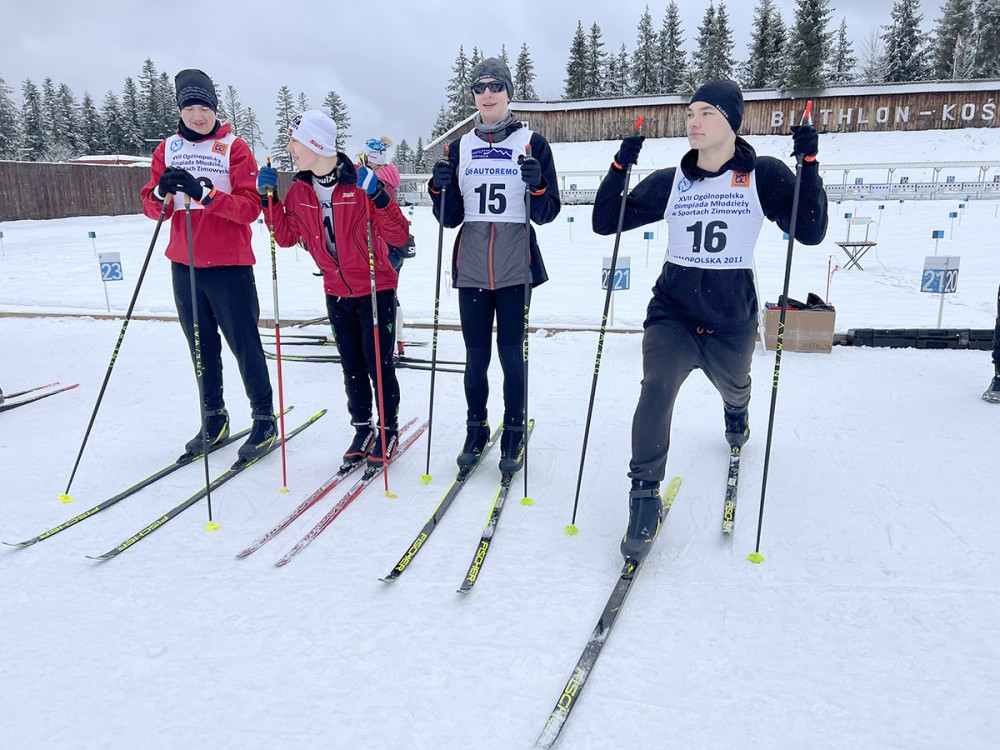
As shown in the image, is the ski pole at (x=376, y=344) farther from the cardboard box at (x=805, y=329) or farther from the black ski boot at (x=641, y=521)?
the cardboard box at (x=805, y=329)

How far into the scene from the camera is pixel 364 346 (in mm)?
3416

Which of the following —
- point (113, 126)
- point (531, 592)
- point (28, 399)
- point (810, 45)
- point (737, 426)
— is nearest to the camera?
point (531, 592)

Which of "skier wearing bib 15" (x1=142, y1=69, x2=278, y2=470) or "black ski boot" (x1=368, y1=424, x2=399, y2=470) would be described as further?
"black ski boot" (x1=368, y1=424, x2=399, y2=470)

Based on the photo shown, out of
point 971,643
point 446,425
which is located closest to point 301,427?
point 446,425

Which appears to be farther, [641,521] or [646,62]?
[646,62]

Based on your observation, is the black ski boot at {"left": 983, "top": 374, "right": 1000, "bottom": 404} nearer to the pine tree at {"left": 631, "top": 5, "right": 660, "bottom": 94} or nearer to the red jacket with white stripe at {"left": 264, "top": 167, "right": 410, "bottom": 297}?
the red jacket with white stripe at {"left": 264, "top": 167, "right": 410, "bottom": 297}

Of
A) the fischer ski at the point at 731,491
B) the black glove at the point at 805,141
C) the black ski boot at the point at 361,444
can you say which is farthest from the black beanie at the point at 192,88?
the fischer ski at the point at 731,491

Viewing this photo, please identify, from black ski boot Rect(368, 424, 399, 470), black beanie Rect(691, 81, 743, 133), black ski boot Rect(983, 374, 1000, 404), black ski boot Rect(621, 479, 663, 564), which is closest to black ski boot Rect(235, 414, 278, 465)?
black ski boot Rect(368, 424, 399, 470)

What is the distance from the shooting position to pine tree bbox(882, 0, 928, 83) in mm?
44219

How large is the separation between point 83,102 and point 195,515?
6292cm

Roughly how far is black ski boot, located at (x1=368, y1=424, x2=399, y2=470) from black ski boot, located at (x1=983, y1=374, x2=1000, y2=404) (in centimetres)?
403

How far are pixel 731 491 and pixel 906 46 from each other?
186 feet

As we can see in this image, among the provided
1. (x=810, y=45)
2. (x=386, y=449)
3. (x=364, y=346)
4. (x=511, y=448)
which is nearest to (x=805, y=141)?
(x=511, y=448)

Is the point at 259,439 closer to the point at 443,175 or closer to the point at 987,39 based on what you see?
the point at 443,175
